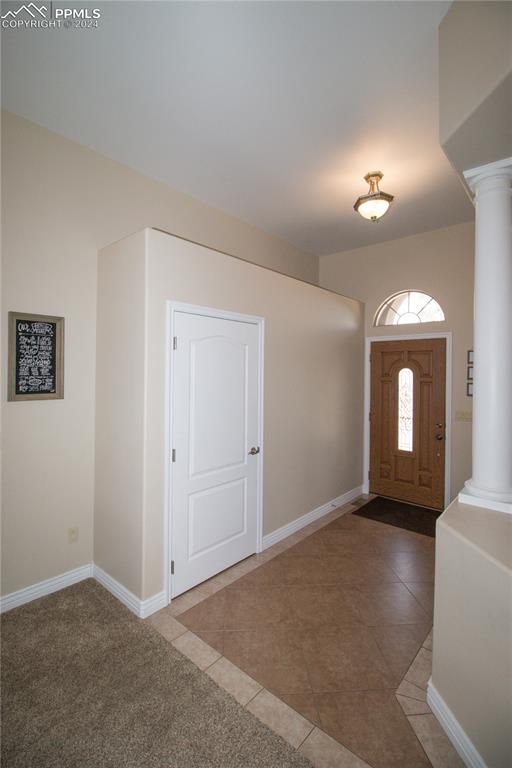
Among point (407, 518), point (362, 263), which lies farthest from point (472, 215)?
point (407, 518)

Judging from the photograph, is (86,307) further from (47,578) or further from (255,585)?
(255,585)

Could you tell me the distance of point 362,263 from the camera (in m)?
5.02

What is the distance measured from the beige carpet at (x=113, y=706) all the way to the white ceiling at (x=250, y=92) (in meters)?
3.38

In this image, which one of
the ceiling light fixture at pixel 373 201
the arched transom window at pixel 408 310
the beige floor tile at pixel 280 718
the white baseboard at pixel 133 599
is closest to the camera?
the beige floor tile at pixel 280 718

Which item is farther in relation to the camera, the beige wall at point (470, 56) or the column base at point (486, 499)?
the column base at point (486, 499)

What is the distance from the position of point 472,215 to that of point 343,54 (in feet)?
9.03

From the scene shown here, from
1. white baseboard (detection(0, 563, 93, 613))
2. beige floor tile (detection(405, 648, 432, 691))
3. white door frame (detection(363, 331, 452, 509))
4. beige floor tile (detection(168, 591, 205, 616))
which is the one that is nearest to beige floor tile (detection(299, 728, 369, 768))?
beige floor tile (detection(405, 648, 432, 691))

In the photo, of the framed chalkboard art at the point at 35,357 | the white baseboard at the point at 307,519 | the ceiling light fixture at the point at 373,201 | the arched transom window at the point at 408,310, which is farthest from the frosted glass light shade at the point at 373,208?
the white baseboard at the point at 307,519

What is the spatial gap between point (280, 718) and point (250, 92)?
346 cm

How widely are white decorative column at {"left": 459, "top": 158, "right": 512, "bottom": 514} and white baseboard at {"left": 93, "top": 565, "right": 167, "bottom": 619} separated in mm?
2099

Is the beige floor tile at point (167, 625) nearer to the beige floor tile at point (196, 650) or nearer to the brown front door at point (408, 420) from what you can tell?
the beige floor tile at point (196, 650)

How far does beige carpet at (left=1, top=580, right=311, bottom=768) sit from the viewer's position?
1548mm

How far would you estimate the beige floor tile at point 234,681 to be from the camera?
1.84 m

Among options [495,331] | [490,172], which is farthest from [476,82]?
[495,331]
